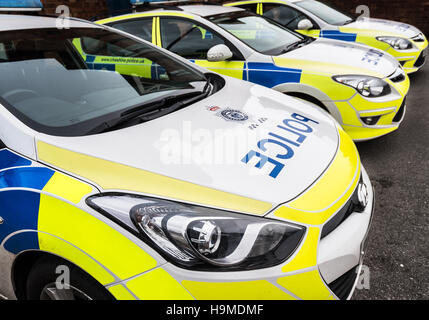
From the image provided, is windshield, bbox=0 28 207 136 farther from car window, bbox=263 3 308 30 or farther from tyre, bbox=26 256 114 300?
car window, bbox=263 3 308 30

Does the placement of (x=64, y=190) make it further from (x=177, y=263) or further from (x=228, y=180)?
(x=228, y=180)

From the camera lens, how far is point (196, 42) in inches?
133

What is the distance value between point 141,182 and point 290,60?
2372 millimetres

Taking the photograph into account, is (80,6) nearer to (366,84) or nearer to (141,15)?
(141,15)

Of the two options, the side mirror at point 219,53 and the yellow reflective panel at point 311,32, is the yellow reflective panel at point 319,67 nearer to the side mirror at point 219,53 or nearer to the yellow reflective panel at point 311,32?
the side mirror at point 219,53

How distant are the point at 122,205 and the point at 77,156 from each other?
0.96 feet

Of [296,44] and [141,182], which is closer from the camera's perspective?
[141,182]

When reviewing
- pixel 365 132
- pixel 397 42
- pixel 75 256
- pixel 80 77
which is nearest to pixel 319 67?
pixel 365 132

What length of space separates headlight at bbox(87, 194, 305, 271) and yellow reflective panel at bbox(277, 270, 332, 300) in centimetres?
7

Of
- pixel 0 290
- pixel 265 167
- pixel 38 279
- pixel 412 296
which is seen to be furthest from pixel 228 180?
pixel 412 296

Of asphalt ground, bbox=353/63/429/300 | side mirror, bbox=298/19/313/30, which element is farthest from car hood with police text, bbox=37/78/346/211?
side mirror, bbox=298/19/313/30

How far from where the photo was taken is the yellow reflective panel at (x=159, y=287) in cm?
109

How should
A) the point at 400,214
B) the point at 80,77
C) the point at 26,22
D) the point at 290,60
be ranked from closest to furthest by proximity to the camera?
the point at 80,77 → the point at 26,22 → the point at 400,214 → the point at 290,60

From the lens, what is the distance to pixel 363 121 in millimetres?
2887
